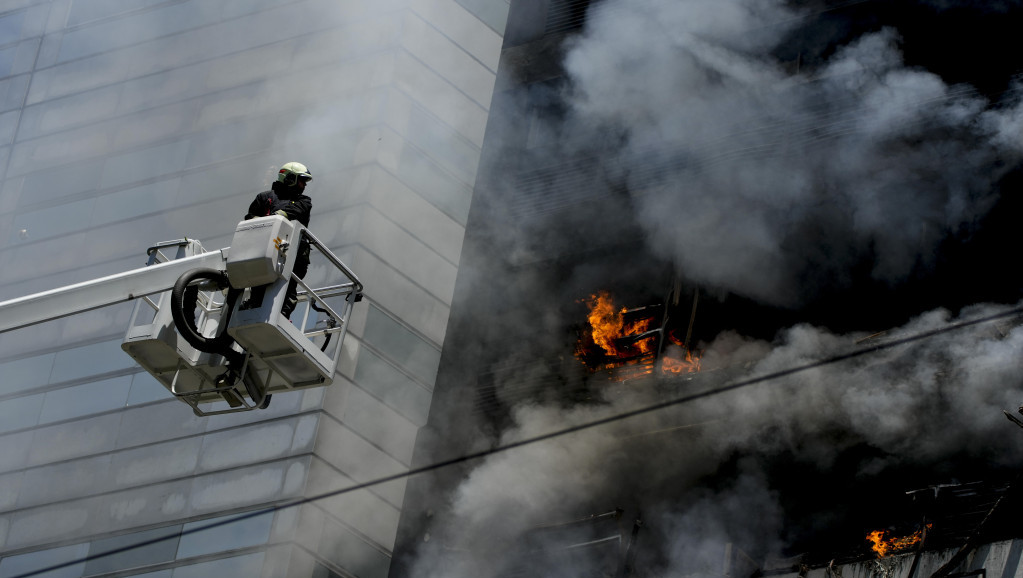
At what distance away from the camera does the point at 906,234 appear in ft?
38.2

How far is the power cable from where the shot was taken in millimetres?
10980

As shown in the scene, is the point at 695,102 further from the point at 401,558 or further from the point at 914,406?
the point at 401,558

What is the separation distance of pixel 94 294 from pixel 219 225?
7.20m

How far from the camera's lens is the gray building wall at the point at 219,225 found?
11.7m

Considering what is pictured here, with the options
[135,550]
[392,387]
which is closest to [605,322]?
[392,387]

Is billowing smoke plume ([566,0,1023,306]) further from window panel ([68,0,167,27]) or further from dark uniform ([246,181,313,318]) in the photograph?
dark uniform ([246,181,313,318])

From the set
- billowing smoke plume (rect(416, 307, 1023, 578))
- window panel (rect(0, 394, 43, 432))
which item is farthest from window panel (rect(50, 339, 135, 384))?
billowing smoke plume (rect(416, 307, 1023, 578))

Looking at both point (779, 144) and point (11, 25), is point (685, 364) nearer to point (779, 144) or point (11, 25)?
point (779, 144)

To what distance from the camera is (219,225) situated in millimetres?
13312

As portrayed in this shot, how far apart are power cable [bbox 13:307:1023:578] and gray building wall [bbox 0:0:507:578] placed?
8 cm

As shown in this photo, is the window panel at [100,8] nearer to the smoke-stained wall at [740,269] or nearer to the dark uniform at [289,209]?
the smoke-stained wall at [740,269]

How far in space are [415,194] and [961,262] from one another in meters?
5.61

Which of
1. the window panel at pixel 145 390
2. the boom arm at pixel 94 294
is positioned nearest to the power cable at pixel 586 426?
the window panel at pixel 145 390

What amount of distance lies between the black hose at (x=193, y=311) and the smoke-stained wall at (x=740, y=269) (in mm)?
6122
